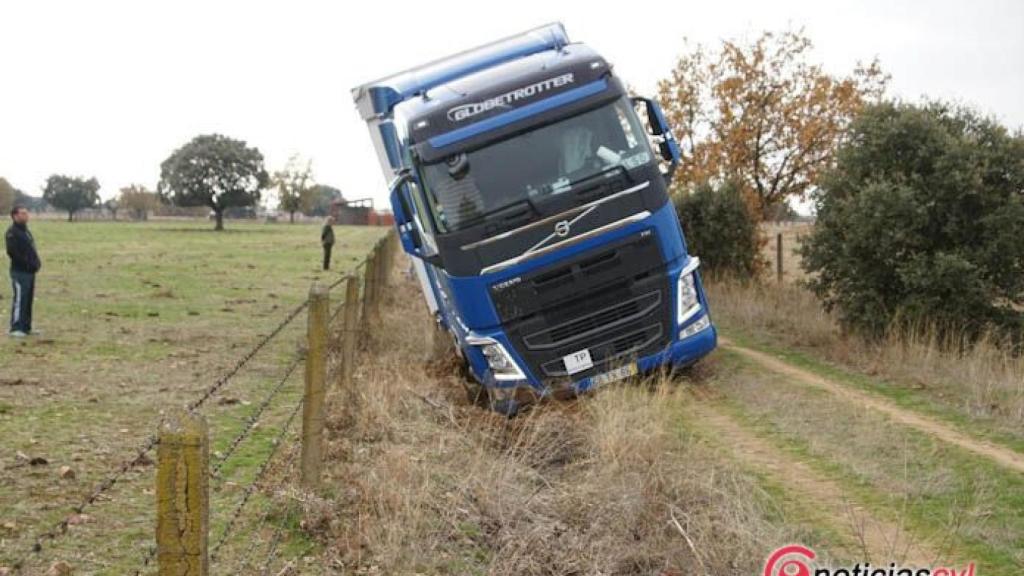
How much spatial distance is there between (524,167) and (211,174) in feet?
229

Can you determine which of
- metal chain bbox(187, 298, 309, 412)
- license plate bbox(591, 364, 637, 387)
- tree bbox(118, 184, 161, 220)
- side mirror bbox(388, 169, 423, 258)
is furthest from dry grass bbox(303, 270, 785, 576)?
tree bbox(118, 184, 161, 220)

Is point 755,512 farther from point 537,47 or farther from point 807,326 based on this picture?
point 807,326

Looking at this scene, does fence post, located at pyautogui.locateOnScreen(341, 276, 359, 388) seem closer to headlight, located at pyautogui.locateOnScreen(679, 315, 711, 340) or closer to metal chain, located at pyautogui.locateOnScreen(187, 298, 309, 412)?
metal chain, located at pyautogui.locateOnScreen(187, 298, 309, 412)

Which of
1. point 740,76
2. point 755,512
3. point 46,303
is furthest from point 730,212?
point 755,512

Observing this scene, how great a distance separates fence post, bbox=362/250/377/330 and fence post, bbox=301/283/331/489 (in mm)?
7055

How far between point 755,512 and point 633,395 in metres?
2.99

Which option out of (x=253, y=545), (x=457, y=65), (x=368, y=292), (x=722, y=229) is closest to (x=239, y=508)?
(x=253, y=545)

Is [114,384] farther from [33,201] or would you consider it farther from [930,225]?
[33,201]

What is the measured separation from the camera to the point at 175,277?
91.6 ft

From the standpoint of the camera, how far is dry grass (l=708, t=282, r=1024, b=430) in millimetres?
10398

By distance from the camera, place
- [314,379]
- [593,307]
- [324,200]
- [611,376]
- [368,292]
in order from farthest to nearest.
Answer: [324,200], [368,292], [593,307], [611,376], [314,379]

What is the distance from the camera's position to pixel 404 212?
1154 centimetres

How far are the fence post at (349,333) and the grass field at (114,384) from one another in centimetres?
88

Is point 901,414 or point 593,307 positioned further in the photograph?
point 593,307
